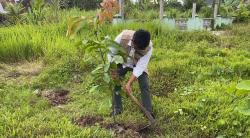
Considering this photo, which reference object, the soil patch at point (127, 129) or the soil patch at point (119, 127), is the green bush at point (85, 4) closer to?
the soil patch at point (119, 127)

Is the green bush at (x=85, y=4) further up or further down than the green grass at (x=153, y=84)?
further up

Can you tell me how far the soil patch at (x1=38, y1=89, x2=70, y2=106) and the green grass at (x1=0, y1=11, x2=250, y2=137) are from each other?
0.10 meters

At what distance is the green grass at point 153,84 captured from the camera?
5035 millimetres

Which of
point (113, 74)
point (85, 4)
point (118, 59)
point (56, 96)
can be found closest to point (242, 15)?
point (85, 4)

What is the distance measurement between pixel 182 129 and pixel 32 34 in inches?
168

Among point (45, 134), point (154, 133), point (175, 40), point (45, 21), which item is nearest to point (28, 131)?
point (45, 134)

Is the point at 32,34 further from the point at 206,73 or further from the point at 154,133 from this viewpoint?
the point at 154,133

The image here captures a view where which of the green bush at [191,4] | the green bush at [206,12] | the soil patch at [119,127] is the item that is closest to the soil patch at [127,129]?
the soil patch at [119,127]

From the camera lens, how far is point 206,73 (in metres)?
6.83

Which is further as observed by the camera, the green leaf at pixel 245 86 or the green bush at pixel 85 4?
the green bush at pixel 85 4

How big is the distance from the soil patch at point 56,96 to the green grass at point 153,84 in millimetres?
104

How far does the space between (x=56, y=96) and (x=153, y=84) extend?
142cm

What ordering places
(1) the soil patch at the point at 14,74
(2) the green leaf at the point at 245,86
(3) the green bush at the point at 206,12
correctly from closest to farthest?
1. (2) the green leaf at the point at 245,86
2. (1) the soil patch at the point at 14,74
3. (3) the green bush at the point at 206,12

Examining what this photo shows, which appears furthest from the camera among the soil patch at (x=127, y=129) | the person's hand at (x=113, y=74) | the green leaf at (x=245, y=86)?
the soil patch at (x=127, y=129)
